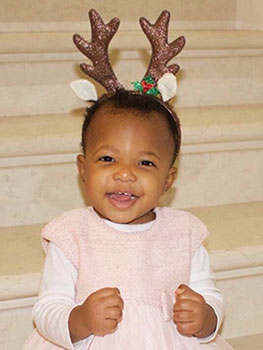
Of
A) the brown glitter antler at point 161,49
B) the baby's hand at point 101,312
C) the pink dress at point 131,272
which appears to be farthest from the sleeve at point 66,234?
the brown glitter antler at point 161,49

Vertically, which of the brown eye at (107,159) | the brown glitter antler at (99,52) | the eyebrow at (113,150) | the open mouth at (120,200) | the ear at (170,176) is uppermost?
the brown glitter antler at (99,52)

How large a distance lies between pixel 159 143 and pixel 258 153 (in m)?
0.54

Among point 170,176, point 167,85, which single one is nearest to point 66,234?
point 170,176

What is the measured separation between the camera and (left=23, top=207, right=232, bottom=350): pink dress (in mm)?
1236

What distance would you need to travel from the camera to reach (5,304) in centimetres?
139

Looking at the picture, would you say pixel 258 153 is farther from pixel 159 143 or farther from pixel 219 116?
pixel 159 143

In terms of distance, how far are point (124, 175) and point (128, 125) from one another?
93mm

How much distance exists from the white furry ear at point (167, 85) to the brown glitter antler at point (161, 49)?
0.16 feet

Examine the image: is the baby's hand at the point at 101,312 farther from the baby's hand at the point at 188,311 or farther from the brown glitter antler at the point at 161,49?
the brown glitter antler at the point at 161,49

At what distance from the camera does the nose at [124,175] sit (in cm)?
123

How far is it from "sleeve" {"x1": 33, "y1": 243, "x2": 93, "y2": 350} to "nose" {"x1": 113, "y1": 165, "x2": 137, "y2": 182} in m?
0.18

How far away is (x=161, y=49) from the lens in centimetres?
140

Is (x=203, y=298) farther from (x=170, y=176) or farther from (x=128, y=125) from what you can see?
(x=128, y=125)

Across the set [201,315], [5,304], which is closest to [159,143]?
[201,315]
